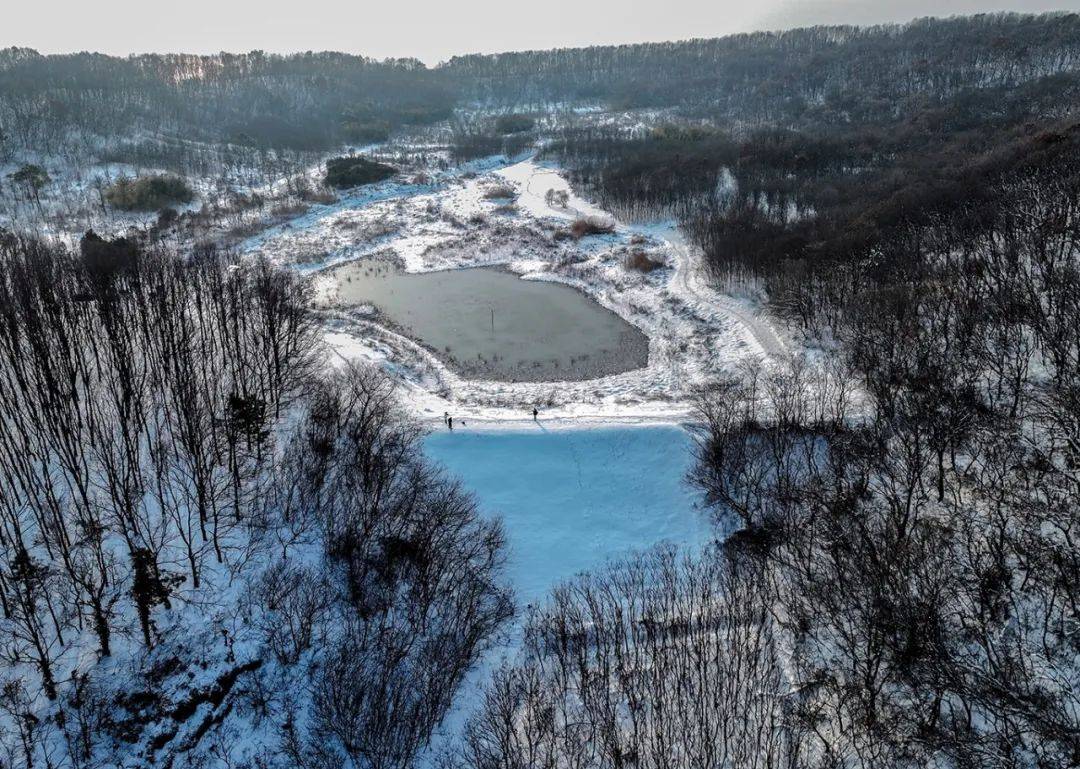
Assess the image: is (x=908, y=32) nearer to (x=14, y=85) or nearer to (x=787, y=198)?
(x=787, y=198)

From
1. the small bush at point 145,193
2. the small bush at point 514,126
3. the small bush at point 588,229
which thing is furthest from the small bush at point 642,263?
the small bush at point 514,126

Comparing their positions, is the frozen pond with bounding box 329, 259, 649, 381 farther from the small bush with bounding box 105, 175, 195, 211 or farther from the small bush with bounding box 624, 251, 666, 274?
the small bush with bounding box 105, 175, 195, 211

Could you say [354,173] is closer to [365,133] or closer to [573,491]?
[365,133]

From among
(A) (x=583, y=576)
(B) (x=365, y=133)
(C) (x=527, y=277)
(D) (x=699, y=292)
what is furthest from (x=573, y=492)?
(B) (x=365, y=133)

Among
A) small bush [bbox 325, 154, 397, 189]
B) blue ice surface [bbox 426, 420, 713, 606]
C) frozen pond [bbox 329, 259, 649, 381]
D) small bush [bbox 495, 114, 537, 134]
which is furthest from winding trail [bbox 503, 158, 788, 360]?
small bush [bbox 495, 114, 537, 134]

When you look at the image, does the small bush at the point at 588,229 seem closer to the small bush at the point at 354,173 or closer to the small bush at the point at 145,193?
the small bush at the point at 354,173

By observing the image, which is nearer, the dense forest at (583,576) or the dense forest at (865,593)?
the dense forest at (865,593)

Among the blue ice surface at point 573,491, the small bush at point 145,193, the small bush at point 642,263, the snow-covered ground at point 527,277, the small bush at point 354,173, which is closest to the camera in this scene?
the blue ice surface at point 573,491
